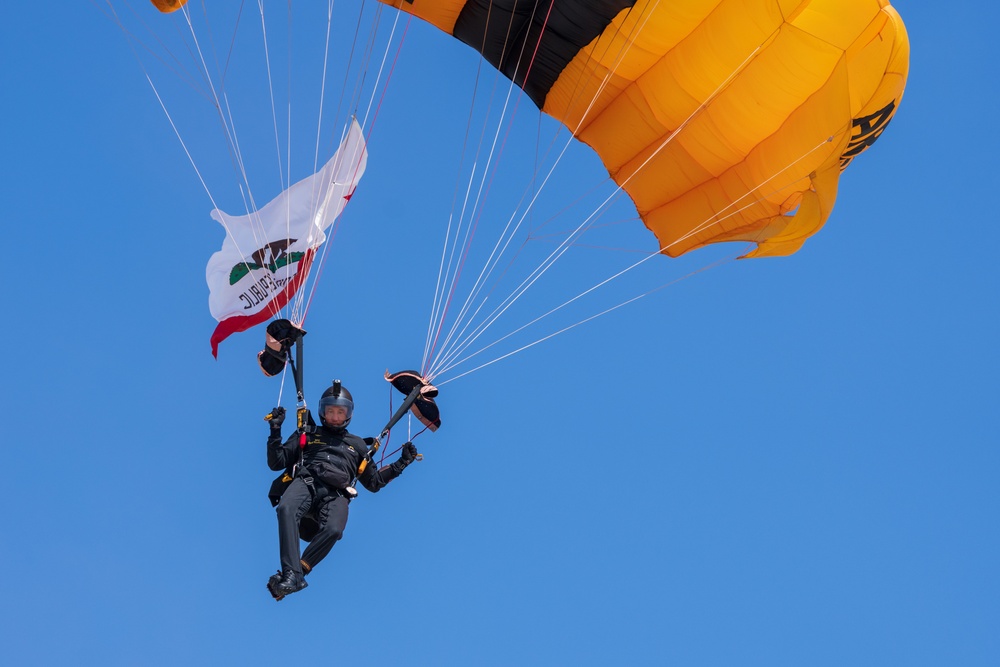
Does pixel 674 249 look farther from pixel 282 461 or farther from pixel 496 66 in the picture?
pixel 282 461

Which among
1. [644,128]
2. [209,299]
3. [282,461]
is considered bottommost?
[282,461]

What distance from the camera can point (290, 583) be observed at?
8711 millimetres

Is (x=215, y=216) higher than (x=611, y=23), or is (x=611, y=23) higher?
(x=611, y=23)

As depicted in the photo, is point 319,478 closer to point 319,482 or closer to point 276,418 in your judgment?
point 319,482

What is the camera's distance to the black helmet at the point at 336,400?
9859 mm

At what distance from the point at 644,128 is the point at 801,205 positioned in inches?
77.4

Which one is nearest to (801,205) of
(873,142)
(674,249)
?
(873,142)

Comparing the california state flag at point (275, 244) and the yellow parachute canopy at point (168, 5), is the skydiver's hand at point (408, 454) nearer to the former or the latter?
the california state flag at point (275, 244)

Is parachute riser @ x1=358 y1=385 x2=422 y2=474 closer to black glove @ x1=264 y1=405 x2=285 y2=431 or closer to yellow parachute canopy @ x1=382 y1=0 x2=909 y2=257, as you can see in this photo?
black glove @ x1=264 y1=405 x2=285 y2=431

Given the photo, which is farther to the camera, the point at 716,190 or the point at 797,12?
the point at 716,190

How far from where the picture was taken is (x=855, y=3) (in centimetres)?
1050

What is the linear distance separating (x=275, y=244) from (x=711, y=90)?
14.1 ft

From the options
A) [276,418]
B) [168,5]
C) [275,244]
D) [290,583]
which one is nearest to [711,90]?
[275,244]

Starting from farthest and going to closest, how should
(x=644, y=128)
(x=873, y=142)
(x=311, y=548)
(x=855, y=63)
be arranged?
(x=644, y=128) → (x=873, y=142) → (x=855, y=63) → (x=311, y=548)
